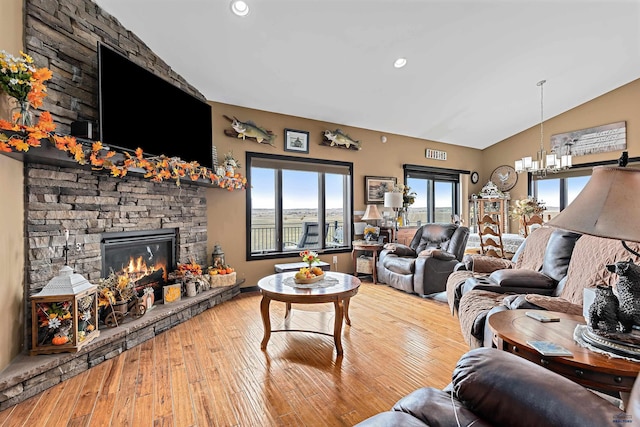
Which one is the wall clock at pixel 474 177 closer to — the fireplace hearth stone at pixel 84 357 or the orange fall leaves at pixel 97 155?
the orange fall leaves at pixel 97 155

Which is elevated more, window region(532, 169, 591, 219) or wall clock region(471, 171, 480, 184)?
wall clock region(471, 171, 480, 184)

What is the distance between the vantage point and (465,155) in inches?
299

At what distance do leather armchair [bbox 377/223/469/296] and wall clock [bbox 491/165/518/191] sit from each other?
12.0ft

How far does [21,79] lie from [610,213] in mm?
3180

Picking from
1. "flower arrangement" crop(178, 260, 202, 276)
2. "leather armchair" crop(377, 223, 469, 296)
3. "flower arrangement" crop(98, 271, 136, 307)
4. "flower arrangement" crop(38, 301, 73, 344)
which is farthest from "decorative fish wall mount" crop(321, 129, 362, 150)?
"flower arrangement" crop(38, 301, 73, 344)

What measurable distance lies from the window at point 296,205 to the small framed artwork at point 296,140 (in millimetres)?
163

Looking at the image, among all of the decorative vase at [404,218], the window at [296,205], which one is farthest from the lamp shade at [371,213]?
the decorative vase at [404,218]

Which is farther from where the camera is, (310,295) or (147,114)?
(147,114)

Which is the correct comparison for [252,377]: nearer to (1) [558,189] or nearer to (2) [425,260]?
(2) [425,260]

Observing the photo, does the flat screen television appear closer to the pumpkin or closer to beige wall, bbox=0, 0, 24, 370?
beige wall, bbox=0, 0, 24, 370

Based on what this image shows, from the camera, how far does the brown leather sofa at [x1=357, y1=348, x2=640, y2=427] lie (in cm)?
73

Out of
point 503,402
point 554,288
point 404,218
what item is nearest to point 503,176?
point 404,218

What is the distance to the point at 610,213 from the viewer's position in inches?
42.6

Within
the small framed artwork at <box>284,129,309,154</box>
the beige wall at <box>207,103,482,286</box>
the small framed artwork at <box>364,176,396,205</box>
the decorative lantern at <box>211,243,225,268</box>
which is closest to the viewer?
the decorative lantern at <box>211,243,225,268</box>
